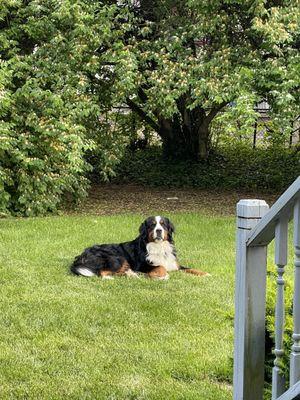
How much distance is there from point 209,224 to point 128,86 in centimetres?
292

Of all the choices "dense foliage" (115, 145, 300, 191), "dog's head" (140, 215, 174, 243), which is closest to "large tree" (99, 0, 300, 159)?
"dense foliage" (115, 145, 300, 191)

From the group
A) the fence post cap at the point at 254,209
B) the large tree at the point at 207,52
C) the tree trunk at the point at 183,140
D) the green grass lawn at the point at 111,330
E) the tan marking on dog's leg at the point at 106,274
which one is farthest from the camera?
the tree trunk at the point at 183,140

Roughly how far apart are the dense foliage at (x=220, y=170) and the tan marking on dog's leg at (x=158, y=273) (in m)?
8.49

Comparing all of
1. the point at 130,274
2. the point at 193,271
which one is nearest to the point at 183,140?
the point at 193,271

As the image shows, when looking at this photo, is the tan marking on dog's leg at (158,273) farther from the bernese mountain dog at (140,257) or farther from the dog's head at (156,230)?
the dog's head at (156,230)

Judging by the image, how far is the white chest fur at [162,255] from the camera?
7.07m

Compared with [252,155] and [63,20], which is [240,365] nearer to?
[63,20]

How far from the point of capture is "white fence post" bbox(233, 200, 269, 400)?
2.77 metres

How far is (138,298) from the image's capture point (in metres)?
6.01

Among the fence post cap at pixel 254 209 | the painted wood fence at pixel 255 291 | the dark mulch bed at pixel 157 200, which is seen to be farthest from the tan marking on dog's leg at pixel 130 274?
the dark mulch bed at pixel 157 200

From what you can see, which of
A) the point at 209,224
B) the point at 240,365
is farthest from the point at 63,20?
the point at 240,365

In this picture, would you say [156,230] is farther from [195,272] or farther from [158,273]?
[195,272]

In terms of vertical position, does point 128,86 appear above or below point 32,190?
above

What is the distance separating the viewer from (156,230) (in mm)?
7043
